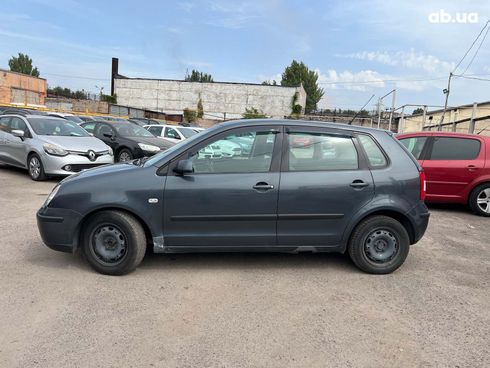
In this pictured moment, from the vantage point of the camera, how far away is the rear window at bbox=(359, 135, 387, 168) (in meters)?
4.41

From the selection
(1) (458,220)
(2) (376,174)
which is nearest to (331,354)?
(2) (376,174)

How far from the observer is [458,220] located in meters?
7.29

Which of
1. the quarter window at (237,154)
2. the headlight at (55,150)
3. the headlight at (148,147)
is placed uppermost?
the quarter window at (237,154)

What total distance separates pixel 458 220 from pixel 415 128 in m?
27.4

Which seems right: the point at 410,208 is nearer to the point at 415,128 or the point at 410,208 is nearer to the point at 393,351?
the point at 393,351

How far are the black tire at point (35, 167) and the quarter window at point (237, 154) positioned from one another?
21.1 ft

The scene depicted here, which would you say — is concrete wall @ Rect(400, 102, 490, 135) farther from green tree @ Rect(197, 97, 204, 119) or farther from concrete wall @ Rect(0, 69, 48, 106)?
concrete wall @ Rect(0, 69, 48, 106)

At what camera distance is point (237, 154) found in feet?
14.0

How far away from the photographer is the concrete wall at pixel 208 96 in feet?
198

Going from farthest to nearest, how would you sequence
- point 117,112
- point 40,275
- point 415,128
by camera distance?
point 117,112 → point 415,128 → point 40,275

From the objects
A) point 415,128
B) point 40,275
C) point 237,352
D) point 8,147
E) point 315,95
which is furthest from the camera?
point 315,95

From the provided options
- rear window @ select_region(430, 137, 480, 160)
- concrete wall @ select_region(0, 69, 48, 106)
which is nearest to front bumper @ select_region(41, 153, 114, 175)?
rear window @ select_region(430, 137, 480, 160)

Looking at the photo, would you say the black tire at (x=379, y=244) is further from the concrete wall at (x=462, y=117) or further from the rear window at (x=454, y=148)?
the concrete wall at (x=462, y=117)

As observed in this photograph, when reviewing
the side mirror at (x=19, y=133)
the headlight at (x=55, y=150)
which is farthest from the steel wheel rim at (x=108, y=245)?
the side mirror at (x=19, y=133)
